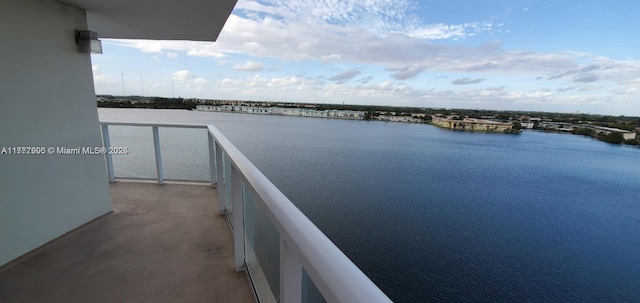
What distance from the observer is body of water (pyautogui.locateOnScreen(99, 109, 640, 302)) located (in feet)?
47.7

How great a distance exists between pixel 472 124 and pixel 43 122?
160 feet

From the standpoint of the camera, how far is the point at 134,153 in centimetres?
391

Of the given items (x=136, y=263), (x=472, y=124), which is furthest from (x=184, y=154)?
(x=472, y=124)

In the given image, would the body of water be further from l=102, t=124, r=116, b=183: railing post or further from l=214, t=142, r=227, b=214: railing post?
l=214, t=142, r=227, b=214: railing post

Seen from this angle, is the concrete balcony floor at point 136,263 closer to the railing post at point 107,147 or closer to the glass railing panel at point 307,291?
the glass railing panel at point 307,291

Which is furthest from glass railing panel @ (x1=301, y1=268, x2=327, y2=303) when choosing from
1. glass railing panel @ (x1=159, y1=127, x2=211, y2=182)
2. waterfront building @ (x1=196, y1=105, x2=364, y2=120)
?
waterfront building @ (x1=196, y1=105, x2=364, y2=120)

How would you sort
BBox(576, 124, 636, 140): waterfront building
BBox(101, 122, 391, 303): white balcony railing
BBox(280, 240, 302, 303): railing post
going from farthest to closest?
BBox(576, 124, 636, 140): waterfront building → BBox(280, 240, 302, 303): railing post → BBox(101, 122, 391, 303): white balcony railing

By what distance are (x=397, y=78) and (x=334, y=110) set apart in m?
11.7

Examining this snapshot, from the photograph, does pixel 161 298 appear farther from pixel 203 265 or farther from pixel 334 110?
pixel 334 110

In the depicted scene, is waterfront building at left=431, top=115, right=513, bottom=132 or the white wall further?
waterfront building at left=431, top=115, right=513, bottom=132

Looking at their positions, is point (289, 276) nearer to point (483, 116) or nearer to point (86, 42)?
point (86, 42)

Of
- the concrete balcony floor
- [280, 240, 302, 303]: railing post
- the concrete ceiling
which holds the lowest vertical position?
the concrete balcony floor

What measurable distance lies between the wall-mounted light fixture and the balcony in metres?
1.50

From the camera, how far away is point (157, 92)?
51.7 ft
